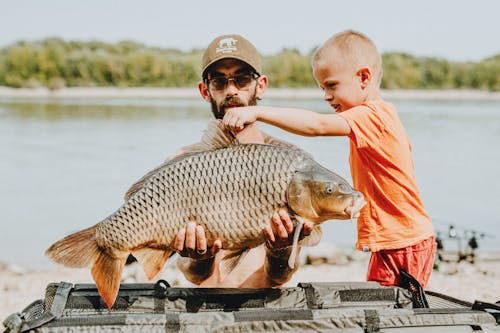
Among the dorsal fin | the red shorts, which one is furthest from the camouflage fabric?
the dorsal fin

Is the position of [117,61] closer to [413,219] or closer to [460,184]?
[460,184]

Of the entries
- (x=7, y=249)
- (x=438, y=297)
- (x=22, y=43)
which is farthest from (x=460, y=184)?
(x=22, y=43)

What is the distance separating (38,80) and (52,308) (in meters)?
68.7

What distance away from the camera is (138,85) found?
67.3m

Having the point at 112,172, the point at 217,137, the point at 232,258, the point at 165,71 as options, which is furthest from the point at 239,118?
the point at 165,71

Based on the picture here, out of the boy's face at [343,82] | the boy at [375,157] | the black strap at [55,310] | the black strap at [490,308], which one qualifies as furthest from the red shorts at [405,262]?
the black strap at [55,310]

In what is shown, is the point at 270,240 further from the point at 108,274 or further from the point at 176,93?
the point at 176,93

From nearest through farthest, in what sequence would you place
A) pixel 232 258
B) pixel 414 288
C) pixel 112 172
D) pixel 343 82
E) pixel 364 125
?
pixel 232 258
pixel 364 125
pixel 414 288
pixel 343 82
pixel 112 172

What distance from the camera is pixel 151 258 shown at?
220cm

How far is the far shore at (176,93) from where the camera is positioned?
2349 inches

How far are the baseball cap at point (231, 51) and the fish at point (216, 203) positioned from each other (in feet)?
2.62

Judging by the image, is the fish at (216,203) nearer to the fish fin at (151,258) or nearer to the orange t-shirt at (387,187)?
the fish fin at (151,258)

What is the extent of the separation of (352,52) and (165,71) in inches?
2623

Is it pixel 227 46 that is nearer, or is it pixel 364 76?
pixel 364 76
